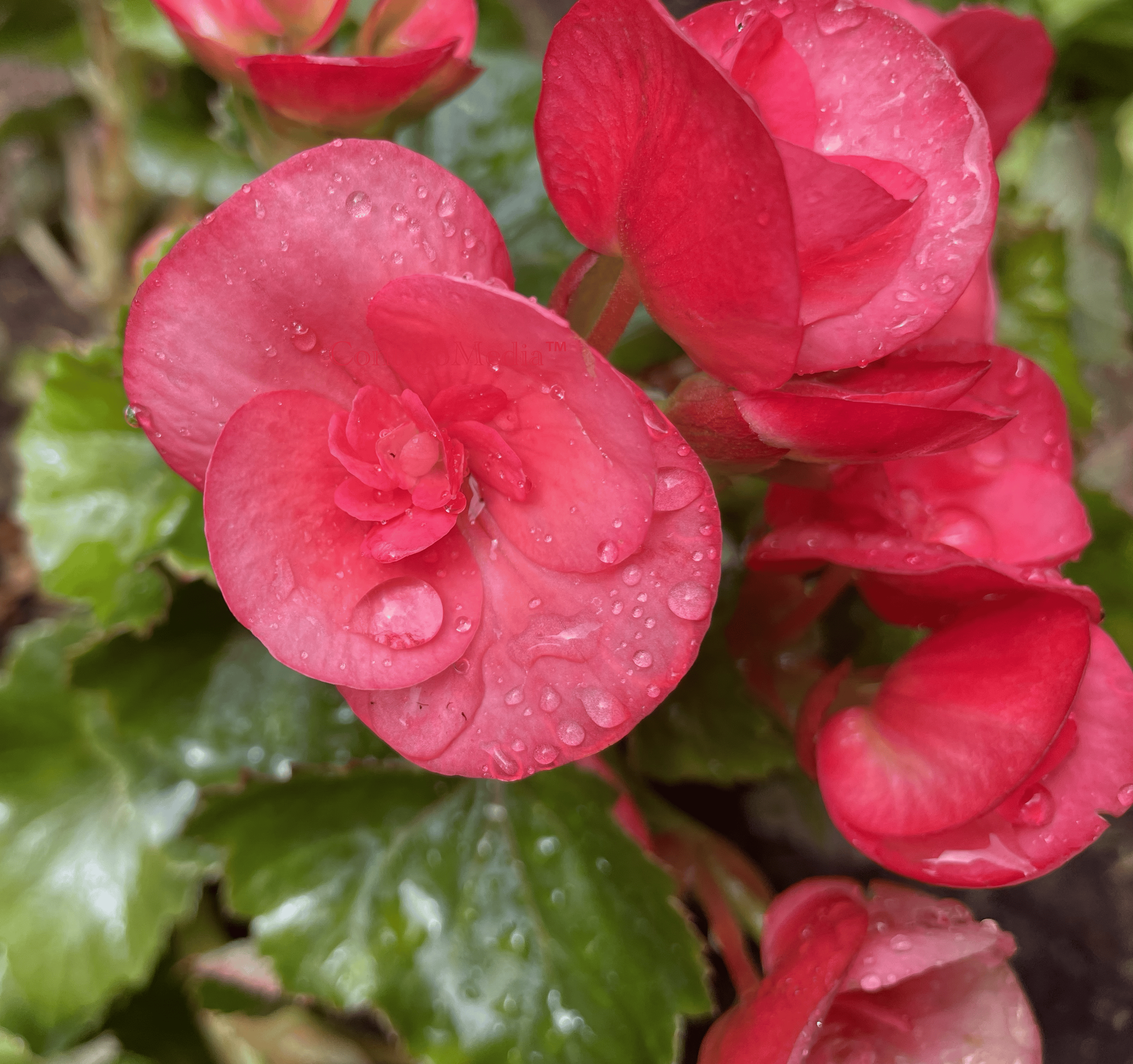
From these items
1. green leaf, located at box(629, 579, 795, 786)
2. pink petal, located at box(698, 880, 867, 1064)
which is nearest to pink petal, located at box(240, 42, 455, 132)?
green leaf, located at box(629, 579, 795, 786)

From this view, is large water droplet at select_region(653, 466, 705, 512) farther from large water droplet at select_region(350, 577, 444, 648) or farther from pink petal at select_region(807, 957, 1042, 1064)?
pink petal at select_region(807, 957, 1042, 1064)

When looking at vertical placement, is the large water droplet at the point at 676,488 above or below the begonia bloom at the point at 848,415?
above

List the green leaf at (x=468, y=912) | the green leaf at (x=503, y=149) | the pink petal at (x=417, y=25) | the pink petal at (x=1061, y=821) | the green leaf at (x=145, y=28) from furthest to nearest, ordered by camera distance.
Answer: the green leaf at (x=145, y=28)
the green leaf at (x=503, y=149)
the green leaf at (x=468, y=912)
the pink petal at (x=417, y=25)
the pink petal at (x=1061, y=821)

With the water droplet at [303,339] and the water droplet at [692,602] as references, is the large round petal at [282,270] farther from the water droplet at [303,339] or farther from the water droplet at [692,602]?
the water droplet at [692,602]

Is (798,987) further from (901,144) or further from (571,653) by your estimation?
(901,144)

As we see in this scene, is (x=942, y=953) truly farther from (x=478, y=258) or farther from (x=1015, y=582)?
(x=478, y=258)

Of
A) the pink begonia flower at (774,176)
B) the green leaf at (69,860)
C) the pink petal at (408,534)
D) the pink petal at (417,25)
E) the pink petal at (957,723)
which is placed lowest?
the green leaf at (69,860)

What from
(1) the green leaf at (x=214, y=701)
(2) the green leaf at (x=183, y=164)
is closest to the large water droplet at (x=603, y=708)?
(1) the green leaf at (x=214, y=701)
